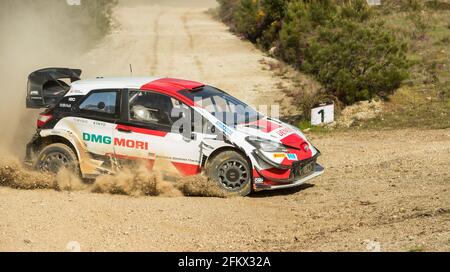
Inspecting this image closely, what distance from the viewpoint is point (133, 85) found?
10.2 m

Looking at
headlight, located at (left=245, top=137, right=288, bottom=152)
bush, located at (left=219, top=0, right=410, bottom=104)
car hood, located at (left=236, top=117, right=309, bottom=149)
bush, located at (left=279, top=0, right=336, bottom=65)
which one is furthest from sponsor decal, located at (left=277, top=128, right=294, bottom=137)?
bush, located at (left=279, top=0, right=336, bottom=65)

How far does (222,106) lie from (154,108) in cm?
102

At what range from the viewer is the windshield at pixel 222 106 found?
10030 mm

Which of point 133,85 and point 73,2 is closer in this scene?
point 133,85

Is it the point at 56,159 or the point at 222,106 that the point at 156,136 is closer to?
the point at 222,106

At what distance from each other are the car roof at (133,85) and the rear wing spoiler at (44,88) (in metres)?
0.77

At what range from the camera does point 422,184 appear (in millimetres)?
10180

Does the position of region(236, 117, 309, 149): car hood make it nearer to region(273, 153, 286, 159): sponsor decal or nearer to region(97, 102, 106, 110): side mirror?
region(273, 153, 286, 159): sponsor decal

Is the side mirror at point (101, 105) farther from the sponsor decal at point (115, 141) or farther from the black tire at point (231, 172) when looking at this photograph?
the black tire at point (231, 172)

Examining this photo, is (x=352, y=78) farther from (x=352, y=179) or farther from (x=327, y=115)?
(x=352, y=179)

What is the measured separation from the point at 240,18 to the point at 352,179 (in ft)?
75.4

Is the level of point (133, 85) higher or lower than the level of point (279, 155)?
higher

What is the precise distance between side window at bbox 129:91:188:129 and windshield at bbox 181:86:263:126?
10.7 inches

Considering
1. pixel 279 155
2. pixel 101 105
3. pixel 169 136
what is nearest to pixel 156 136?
pixel 169 136
